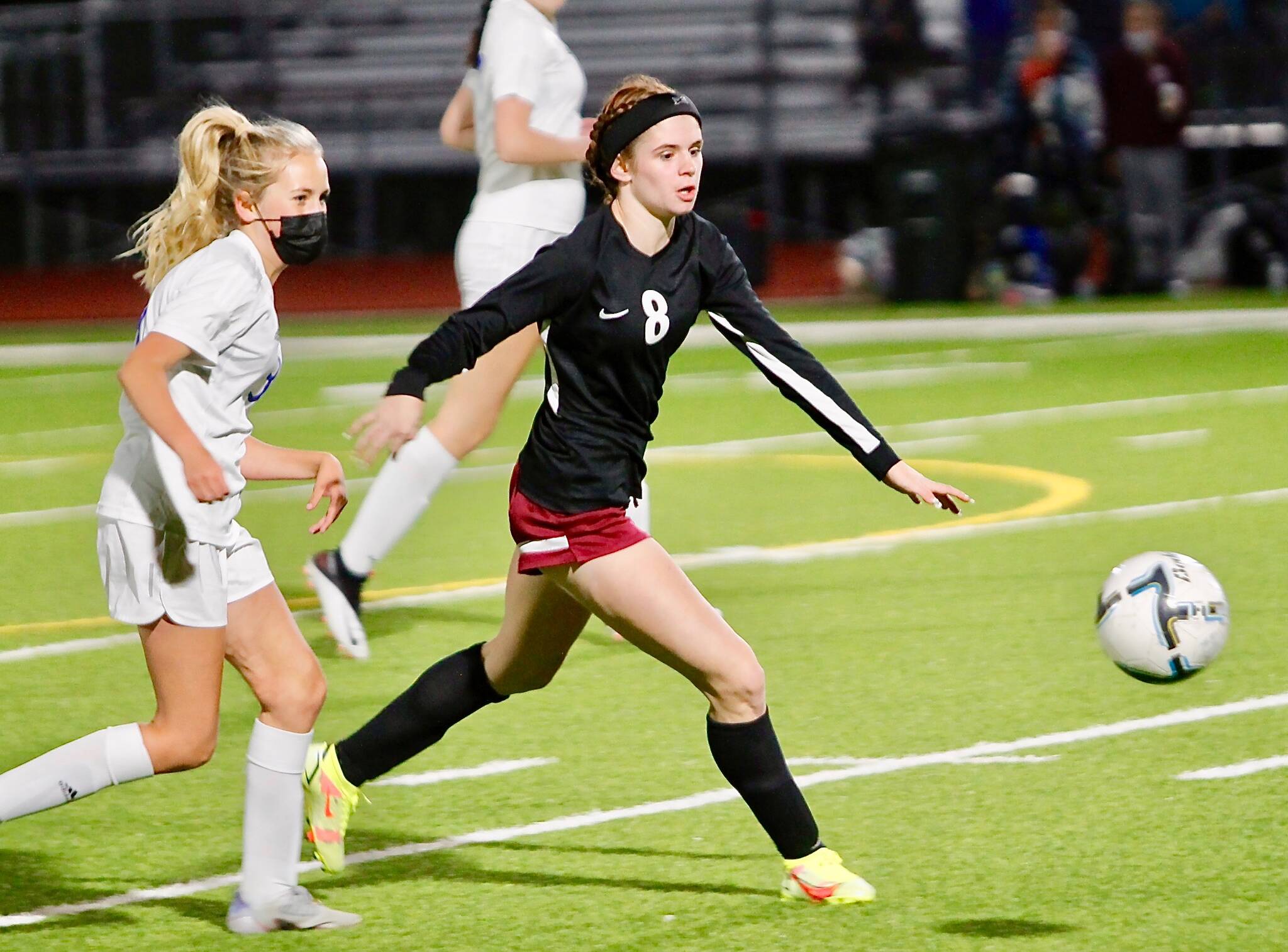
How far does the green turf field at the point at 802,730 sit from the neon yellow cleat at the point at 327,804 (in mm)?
91

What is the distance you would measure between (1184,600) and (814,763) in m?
1.14

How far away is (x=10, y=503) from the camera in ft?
36.0

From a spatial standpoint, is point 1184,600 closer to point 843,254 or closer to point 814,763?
point 814,763

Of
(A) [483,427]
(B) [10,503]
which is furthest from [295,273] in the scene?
(A) [483,427]

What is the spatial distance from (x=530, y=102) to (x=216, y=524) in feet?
11.3

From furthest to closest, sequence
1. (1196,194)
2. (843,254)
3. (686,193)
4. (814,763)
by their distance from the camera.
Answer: (1196,194) → (843,254) → (814,763) → (686,193)

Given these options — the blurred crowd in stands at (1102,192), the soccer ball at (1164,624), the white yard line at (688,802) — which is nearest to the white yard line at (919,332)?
the blurred crowd in stands at (1102,192)

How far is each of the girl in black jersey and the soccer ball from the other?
0.74m

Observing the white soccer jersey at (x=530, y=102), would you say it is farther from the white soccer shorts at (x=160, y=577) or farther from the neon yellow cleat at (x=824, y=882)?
the neon yellow cleat at (x=824, y=882)

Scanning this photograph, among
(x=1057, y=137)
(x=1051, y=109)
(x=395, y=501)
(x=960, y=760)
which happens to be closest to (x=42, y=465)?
(x=395, y=501)

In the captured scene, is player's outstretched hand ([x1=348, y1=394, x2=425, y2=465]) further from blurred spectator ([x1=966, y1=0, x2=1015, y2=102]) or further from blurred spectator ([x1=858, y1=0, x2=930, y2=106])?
blurred spectator ([x1=966, y1=0, x2=1015, y2=102])

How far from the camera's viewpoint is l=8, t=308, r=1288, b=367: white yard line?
58.6 ft

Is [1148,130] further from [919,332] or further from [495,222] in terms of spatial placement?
[495,222]

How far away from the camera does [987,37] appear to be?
2462cm
